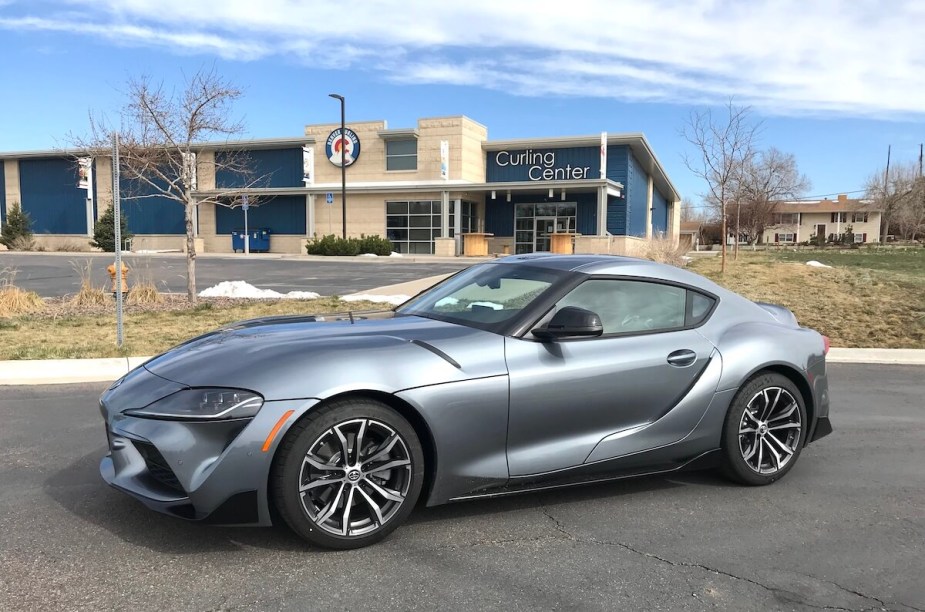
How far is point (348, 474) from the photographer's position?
10.7ft

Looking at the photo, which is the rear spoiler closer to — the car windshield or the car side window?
the car side window

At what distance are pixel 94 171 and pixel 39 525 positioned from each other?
4857 cm

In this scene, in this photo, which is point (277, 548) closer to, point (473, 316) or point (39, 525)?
point (39, 525)

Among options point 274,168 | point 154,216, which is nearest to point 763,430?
point 274,168

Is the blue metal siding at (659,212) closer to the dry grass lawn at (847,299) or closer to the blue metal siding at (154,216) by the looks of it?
the dry grass lawn at (847,299)

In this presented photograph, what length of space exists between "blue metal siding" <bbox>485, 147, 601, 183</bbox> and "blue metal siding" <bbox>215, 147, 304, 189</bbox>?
11964mm

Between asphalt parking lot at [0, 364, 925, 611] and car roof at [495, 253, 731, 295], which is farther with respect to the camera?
car roof at [495, 253, 731, 295]

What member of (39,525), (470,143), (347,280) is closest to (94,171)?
(470,143)

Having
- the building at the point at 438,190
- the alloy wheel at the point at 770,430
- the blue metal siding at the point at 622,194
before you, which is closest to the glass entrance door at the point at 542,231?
the building at the point at 438,190

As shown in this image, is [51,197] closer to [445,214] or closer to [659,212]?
[445,214]

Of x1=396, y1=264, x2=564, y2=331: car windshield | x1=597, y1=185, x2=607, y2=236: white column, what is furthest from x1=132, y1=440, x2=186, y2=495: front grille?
x1=597, y1=185, x2=607, y2=236: white column

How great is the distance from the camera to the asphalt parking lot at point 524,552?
9.59 feet

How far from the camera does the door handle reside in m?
4.02

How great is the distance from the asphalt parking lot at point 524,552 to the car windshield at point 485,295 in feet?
3.66
